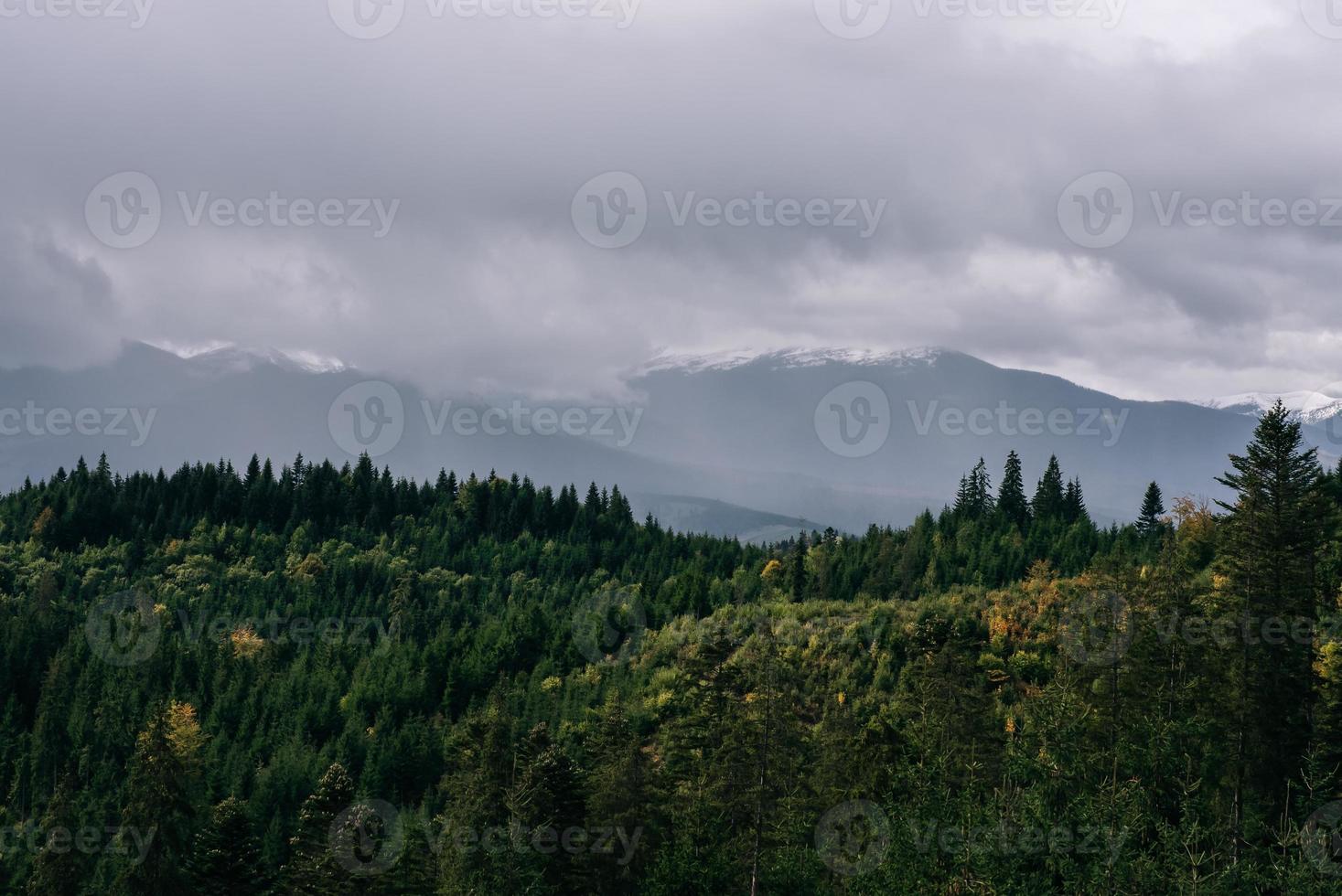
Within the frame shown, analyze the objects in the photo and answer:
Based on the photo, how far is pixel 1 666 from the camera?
103625 mm

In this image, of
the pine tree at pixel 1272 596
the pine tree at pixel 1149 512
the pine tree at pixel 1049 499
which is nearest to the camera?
the pine tree at pixel 1272 596

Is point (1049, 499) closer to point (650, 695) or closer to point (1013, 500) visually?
point (1013, 500)

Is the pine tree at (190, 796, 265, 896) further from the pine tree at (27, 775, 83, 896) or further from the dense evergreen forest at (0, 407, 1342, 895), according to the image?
the pine tree at (27, 775, 83, 896)

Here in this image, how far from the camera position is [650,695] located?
82000 mm

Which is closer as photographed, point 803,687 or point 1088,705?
point 1088,705

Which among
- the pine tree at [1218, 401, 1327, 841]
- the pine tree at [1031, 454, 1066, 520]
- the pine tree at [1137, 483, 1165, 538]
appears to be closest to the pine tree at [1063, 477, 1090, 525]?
the pine tree at [1031, 454, 1066, 520]

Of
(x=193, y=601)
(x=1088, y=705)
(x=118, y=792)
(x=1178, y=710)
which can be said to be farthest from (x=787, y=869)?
(x=193, y=601)

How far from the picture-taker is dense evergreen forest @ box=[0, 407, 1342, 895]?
38656 mm

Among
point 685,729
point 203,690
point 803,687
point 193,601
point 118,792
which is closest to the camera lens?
point 685,729

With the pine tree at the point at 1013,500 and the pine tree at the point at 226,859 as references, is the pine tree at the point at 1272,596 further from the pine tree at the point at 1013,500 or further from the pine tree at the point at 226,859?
the pine tree at the point at 1013,500

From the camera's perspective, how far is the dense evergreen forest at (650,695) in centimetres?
3866

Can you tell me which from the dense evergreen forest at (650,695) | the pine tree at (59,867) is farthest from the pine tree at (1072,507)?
the pine tree at (59,867)

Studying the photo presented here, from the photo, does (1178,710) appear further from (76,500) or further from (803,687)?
(76,500)

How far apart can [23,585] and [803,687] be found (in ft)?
337
